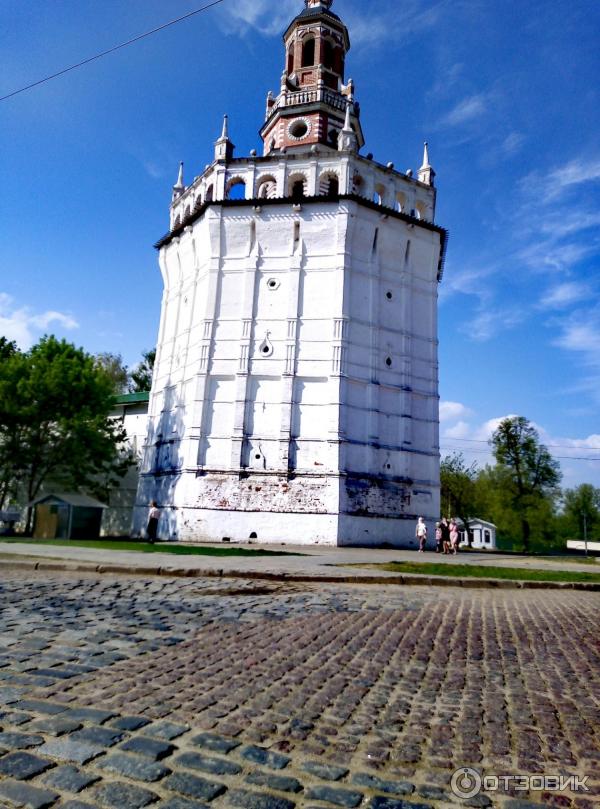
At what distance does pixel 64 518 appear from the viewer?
2697 centimetres

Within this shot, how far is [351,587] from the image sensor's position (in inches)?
397

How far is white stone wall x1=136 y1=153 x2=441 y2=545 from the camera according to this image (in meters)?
27.0

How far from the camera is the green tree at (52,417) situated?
30.3m

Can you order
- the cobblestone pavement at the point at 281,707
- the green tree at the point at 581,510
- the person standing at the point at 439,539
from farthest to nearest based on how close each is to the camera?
1. the green tree at the point at 581,510
2. the person standing at the point at 439,539
3. the cobblestone pavement at the point at 281,707

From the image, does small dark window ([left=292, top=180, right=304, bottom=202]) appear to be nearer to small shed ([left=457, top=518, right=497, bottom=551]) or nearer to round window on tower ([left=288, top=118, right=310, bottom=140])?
round window on tower ([left=288, top=118, right=310, bottom=140])

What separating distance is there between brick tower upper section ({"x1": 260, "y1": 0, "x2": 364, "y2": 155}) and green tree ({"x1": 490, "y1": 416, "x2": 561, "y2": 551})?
2530cm

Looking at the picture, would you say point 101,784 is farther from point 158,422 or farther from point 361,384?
point 158,422

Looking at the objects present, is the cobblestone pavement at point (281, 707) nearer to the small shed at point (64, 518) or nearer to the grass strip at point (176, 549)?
the grass strip at point (176, 549)

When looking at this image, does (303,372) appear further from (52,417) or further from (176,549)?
(52,417)

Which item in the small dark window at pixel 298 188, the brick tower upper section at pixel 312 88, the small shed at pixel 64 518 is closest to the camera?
the small shed at pixel 64 518

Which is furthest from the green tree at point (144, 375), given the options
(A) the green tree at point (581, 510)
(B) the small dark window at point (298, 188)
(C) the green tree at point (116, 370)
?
(A) the green tree at point (581, 510)

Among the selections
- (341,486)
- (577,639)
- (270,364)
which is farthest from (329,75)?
(577,639)

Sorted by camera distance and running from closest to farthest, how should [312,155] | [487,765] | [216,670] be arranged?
[487,765] < [216,670] < [312,155]

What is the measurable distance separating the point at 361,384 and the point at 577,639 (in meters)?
23.2
